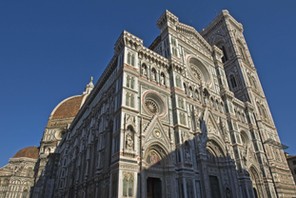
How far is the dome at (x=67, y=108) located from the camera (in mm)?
58250

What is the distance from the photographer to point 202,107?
987 inches

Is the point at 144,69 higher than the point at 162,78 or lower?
higher

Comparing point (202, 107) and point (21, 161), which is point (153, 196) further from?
point (21, 161)

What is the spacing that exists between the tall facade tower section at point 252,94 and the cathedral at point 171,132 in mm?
224

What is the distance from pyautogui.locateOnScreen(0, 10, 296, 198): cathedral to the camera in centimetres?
1670

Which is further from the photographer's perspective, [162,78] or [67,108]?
[67,108]

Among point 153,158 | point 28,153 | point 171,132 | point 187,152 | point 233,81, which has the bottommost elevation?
point 153,158

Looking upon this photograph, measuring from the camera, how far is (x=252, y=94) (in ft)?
123

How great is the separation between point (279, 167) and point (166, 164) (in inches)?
929

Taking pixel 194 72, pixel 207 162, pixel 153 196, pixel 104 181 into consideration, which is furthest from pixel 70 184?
pixel 194 72

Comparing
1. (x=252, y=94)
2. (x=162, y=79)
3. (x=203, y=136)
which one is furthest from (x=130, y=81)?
(x=252, y=94)

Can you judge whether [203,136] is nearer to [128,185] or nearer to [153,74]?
[153,74]

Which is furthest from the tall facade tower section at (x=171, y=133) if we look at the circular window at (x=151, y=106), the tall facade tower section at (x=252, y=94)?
the tall facade tower section at (x=252, y=94)

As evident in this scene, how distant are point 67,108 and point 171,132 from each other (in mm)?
49811
